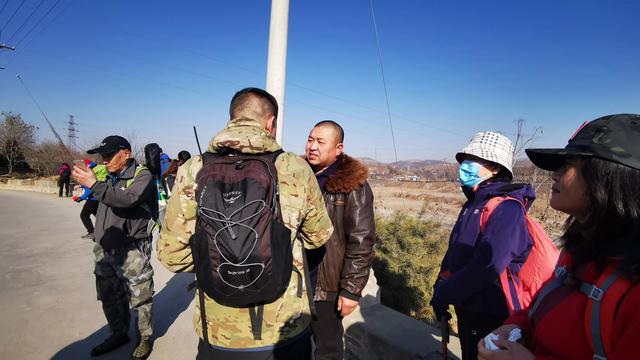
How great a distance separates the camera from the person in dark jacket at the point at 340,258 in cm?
236

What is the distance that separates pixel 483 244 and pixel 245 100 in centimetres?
165

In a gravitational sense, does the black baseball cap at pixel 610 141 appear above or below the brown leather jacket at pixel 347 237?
above

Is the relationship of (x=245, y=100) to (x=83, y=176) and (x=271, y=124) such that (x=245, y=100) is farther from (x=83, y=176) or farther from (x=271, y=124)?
(x=83, y=176)

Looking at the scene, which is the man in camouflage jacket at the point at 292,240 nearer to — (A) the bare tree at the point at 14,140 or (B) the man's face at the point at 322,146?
(B) the man's face at the point at 322,146

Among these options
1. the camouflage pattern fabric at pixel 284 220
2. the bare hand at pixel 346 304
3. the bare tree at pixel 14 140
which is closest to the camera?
the camouflage pattern fabric at pixel 284 220

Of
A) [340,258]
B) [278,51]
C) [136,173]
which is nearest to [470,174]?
[340,258]

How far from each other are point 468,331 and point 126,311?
3356 mm

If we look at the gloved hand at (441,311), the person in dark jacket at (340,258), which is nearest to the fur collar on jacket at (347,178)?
the person in dark jacket at (340,258)

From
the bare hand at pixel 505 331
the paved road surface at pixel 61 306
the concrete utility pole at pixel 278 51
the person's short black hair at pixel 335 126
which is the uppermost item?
the concrete utility pole at pixel 278 51

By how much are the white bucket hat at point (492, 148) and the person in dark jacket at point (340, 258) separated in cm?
82

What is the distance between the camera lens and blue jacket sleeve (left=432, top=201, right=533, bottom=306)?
178 cm

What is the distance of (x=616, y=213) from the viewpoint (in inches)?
39.2

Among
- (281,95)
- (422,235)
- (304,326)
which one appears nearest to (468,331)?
(304,326)

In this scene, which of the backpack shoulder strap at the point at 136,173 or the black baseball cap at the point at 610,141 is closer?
the black baseball cap at the point at 610,141
